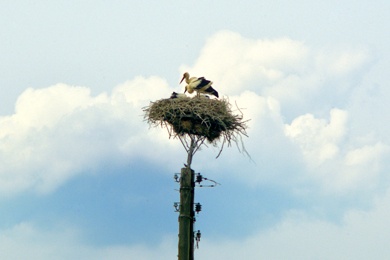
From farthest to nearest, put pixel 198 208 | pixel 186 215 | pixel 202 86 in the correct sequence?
pixel 202 86, pixel 198 208, pixel 186 215

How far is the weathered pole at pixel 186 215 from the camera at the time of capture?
11157 millimetres

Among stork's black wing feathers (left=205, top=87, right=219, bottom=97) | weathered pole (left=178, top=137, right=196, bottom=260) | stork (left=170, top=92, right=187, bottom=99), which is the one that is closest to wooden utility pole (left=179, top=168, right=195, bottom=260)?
weathered pole (left=178, top=137, right=196, bottom=260)

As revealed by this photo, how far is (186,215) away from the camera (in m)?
11.3

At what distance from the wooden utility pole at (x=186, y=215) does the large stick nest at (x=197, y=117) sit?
4.05ft

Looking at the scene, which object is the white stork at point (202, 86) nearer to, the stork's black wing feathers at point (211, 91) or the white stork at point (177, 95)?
the stork's black wing feathers at point (211, 91)

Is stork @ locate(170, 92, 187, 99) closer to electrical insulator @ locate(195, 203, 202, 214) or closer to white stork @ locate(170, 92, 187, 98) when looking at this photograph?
white stork @ locate(170, 92, 187, 98)

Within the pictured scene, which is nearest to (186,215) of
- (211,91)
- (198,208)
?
(198,208)

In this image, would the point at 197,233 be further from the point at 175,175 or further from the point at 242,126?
the point at 242,126

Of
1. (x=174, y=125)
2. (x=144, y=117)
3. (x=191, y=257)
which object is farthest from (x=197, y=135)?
(x=191, y=257)

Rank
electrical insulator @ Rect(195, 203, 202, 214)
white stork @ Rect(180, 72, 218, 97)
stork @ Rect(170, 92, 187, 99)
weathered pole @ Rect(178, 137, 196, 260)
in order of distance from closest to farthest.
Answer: weathered pole @ Rect(178, 137, 196, 260), electrical insulator @ Rect(195, 203, 202, 214), stork @ Rect(170, 92, 187, 99), white stork @ Rect(180, 72, 218, 97)

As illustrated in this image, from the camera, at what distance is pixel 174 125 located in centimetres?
1257

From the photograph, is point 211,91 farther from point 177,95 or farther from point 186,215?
point 186,215

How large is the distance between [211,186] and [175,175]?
2.59 ft

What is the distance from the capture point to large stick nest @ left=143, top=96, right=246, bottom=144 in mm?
12344
